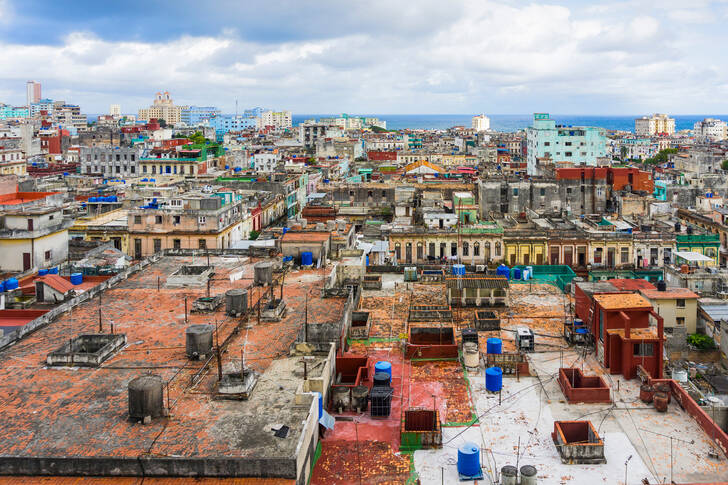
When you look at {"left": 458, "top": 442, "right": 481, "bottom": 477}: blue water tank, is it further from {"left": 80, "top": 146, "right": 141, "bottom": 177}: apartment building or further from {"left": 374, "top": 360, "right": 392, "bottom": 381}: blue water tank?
{"left": 80, "top": 146, "right": 141, "bottom": 177}: apartment building

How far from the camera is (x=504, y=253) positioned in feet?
186

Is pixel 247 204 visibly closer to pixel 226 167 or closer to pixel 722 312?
pixel 722 312

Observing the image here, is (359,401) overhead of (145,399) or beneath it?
beneath

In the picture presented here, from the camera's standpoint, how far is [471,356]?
90.3 feet

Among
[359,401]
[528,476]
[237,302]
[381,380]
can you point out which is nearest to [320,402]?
[359,401]

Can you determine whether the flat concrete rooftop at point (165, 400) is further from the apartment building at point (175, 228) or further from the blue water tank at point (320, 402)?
the apartment building at point (175, 228)

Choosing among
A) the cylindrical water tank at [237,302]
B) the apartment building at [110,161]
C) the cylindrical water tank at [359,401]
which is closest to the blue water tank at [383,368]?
the cylindrical water tank at [359,401]

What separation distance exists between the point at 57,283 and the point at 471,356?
22.8 m

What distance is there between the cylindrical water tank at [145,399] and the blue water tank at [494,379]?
39.3 ft

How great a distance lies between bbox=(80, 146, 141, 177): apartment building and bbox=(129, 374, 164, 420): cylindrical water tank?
305ft

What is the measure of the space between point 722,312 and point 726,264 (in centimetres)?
2272

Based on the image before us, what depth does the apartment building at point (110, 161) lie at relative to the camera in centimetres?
10762

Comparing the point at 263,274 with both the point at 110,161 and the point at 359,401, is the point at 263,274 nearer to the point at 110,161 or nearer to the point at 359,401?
the point at 359,401

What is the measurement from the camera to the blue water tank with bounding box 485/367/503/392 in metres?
24.9
